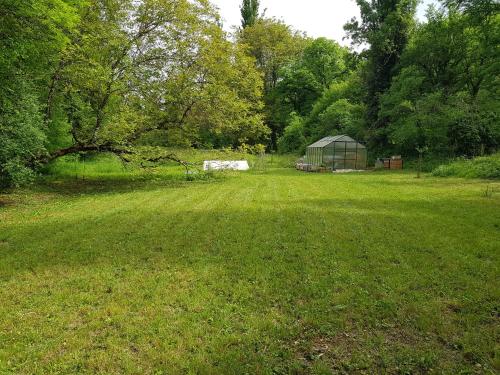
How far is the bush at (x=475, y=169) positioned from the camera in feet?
54.2

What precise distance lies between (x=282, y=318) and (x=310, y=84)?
4085cm

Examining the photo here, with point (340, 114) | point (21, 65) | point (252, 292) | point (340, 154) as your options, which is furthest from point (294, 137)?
point (252, 292)

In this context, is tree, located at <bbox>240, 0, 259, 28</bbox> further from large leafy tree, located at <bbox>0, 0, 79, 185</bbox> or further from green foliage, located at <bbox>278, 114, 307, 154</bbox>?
large leafy tree, located at <bbox>0, 0, 79, 185</bbox>

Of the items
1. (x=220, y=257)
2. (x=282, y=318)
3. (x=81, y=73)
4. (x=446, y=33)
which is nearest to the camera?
(x=282, y=318)

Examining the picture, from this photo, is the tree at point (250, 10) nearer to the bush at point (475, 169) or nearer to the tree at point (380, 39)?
the tree at point (380, 39)

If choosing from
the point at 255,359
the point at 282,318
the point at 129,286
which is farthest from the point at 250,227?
the point at 255,359

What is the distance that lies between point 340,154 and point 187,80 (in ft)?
43.7

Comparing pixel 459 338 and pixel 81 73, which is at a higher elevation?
pixel 81 73

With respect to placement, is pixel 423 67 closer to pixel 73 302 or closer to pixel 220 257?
pixel 220 257

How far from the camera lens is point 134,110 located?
52.9ft

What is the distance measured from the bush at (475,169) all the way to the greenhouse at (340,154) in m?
7.83

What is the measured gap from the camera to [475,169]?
17.3 meters

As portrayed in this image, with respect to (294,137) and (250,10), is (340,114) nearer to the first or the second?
(294,137)

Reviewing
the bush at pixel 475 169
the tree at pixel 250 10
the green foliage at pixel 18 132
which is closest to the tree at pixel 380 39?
the bush at pixel 475 169
